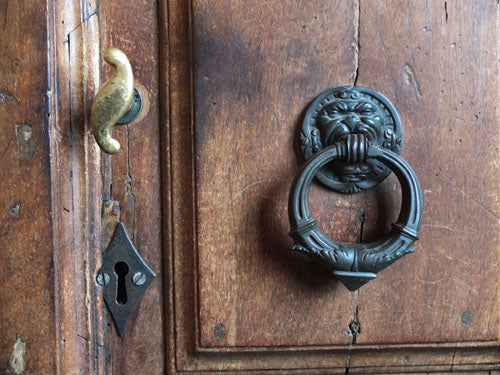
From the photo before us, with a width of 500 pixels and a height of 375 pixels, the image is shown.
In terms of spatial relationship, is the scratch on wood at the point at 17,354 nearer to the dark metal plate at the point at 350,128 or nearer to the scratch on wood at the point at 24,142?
the scratch on wood at the point at 24,142

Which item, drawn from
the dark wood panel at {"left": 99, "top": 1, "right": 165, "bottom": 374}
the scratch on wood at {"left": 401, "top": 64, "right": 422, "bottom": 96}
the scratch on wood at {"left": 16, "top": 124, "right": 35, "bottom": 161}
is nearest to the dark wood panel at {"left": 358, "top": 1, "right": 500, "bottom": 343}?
the scratch on wood at {"left": 401, "top": 64, "right": 422, "bottom": 96}

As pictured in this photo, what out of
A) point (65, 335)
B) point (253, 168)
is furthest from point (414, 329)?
point (65, 335)

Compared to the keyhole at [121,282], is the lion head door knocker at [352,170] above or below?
above

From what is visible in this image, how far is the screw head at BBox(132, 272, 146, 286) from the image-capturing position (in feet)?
1.64

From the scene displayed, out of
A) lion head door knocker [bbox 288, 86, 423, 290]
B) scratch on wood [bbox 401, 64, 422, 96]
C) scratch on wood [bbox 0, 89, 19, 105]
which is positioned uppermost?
scratch on wood [bbox 401, 64, 422, 96]

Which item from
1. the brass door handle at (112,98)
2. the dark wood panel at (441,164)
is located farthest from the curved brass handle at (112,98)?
the dark wood panel at (441,164)

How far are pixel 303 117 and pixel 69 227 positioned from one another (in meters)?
0.26

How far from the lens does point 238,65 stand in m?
0.49

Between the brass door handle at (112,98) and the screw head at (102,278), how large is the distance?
5.7 inches

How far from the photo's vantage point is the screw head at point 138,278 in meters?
0.50

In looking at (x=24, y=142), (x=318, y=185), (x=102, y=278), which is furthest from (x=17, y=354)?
(x=318, y=185)

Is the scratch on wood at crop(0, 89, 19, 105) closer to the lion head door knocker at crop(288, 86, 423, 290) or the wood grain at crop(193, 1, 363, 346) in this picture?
→ the wood grain at crop(193, 1, 363, 346)

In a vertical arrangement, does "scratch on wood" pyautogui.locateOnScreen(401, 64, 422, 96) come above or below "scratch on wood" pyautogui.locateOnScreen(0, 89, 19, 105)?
above

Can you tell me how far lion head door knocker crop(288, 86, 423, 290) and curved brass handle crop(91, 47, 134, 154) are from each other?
0.59 ft
